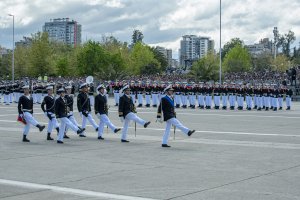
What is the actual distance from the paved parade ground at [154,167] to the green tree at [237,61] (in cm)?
8226

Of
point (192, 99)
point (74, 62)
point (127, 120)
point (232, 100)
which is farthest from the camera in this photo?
point (74, 62)

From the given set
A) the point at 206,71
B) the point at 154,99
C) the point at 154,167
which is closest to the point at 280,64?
the point at 206,71

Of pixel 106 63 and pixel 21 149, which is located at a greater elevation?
pixel 106 63

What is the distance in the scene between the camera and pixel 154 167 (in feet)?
41.7

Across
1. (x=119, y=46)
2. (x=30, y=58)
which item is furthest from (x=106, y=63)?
(x=119, y=46)

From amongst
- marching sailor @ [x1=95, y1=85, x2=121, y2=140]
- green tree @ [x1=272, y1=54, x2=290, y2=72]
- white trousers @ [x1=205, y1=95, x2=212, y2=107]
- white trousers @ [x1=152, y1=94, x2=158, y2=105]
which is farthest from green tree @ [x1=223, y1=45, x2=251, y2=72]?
marching sailor @ [x1=95, y1=85, x2=121, y2=140]

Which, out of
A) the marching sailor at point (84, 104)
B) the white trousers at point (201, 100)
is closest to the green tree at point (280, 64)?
the white trousers at point (201, 100)

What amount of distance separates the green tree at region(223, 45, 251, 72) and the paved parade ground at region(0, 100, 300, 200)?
270 feet

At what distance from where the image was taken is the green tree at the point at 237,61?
102 m

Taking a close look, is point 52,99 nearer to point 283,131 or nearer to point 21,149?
point 21,149

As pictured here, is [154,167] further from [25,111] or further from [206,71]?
[206,71]

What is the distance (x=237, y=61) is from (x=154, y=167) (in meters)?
92.5

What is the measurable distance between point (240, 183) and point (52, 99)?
9.83 meters

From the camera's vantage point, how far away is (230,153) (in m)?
15.1
